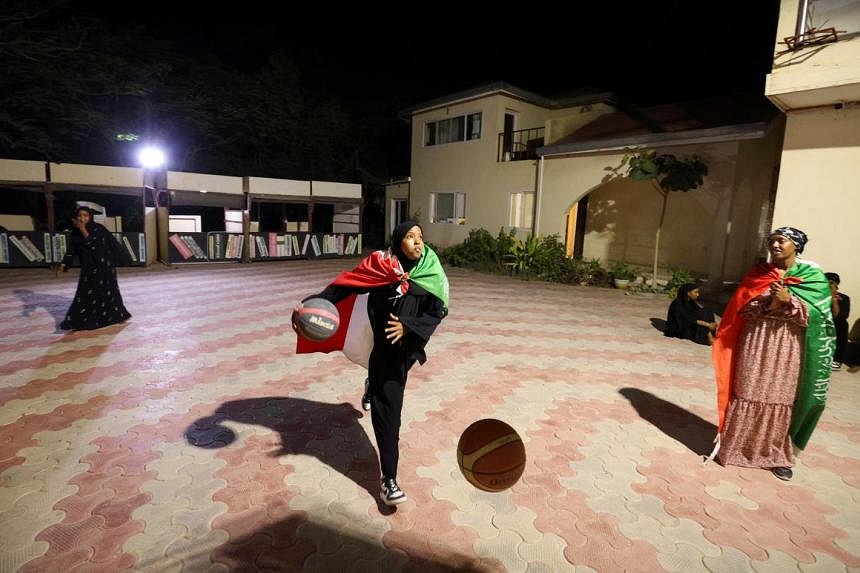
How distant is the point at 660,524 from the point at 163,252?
623 inches

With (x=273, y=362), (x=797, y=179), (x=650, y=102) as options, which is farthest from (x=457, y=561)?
(x=650, y=102)

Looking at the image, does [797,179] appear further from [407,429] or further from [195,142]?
[195,142]

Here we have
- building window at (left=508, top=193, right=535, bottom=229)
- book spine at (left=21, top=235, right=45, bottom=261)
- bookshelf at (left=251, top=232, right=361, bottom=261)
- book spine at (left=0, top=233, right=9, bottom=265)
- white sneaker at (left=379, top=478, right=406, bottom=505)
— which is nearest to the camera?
white sneaker at (left=379, top=478, right=406, bottom=505)

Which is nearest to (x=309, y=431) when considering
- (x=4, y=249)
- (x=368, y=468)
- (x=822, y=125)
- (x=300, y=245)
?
(x=368, y=468)

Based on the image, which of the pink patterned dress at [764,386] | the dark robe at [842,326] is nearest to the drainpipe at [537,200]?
the dark robe at [842,326]

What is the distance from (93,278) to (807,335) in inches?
342

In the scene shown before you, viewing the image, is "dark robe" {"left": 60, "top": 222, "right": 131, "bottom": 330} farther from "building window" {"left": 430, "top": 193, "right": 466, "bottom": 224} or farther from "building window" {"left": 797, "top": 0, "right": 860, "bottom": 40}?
"building window" {"left": 430, "top": 193, "right": 466, "bottom": 224}

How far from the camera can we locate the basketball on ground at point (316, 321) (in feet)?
9.70

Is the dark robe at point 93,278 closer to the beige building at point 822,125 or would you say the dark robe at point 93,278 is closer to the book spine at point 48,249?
the book spine at point 48,249

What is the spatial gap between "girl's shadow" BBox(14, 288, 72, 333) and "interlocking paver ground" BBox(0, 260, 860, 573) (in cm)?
108

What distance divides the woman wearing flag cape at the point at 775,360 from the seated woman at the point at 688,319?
399 centimetres

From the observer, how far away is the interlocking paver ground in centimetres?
263

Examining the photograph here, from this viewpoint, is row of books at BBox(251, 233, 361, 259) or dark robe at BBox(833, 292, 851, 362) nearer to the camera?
dark robe at BBox(833, 292, 851, 362)

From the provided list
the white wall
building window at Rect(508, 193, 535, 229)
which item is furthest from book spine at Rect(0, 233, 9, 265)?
the white wall
